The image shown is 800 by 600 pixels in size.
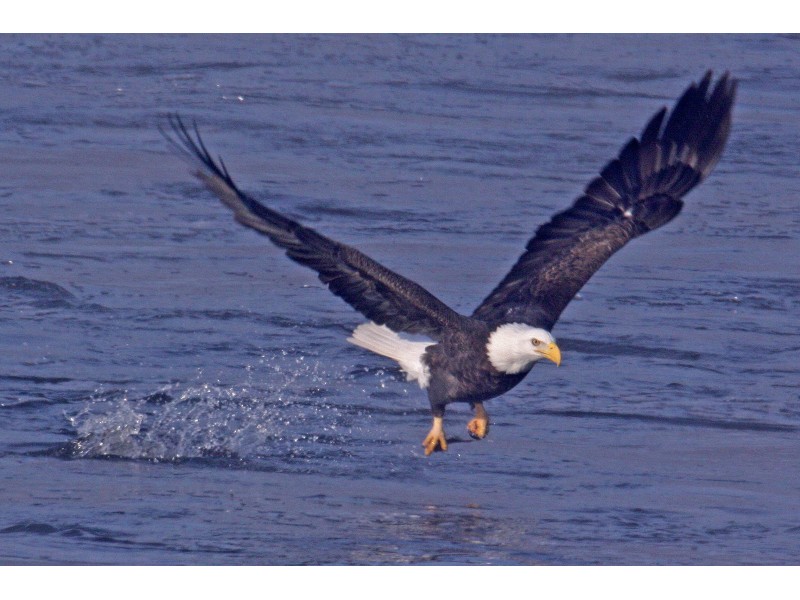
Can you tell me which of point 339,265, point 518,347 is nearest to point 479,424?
point 518,347

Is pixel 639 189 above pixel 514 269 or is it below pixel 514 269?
above

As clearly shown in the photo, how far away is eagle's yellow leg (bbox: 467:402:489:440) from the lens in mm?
6887

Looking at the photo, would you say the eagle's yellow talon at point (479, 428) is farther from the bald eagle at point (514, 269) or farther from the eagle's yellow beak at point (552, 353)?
the eagle's yellow beak at point (552, 353)

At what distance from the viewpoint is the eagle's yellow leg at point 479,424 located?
22.6 feet

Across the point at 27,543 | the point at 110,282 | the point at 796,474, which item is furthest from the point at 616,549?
the point at 110,282

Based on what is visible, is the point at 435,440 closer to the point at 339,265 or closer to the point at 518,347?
the point at 518,347

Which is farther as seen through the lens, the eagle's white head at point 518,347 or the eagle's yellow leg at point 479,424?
the eagle's yellow leg at point 479,424

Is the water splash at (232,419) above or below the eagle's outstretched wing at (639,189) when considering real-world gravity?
below

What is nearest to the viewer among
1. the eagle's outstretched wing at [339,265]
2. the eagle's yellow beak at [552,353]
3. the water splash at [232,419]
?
the eagle's outstretched wing at [339,265]

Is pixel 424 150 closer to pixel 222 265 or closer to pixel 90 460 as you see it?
pixel 222 265

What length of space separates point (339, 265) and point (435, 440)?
40.8 inches

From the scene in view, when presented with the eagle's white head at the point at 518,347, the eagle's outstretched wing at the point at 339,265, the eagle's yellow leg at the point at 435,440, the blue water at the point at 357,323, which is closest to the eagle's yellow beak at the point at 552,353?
the eagle's white head at the point at 518,347

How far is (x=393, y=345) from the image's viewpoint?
692cm

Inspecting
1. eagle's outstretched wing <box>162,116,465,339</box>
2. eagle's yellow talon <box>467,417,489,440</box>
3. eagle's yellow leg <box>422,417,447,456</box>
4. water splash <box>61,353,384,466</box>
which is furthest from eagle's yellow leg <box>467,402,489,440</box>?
water splash <box>61,353,384,466</box>
